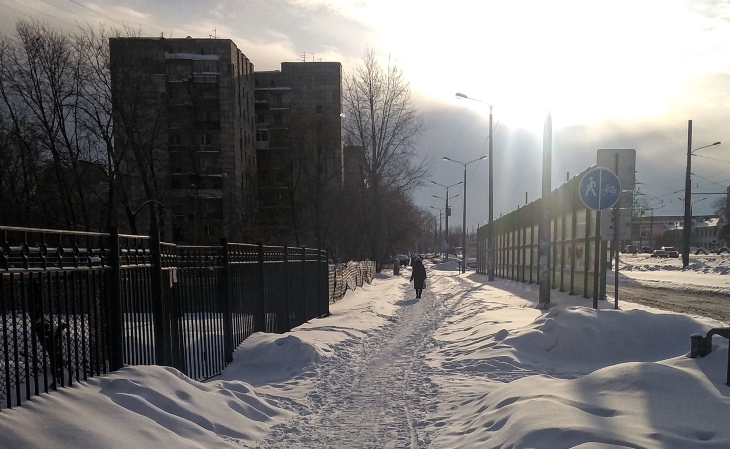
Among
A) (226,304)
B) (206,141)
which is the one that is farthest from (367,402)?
(206,141)

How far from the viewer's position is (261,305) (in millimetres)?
10023

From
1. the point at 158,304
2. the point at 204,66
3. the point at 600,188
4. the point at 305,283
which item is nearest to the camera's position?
the point at 158,304

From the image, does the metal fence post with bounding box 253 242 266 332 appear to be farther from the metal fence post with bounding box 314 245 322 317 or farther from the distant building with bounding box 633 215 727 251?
the distant building with bounding box 633 215 727 251

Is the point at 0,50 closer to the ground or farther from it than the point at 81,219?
farther from it

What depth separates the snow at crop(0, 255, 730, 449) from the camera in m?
4.14

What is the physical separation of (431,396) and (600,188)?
579 cm

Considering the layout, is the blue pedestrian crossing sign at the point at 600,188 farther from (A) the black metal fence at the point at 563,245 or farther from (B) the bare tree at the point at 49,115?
(B) the bare tree at the point at 49,115

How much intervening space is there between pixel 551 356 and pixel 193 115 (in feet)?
178

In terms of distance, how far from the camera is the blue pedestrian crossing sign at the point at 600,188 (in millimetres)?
10398

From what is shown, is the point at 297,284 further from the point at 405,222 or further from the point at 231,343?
the point at 405,222

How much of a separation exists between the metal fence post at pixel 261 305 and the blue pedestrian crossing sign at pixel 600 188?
20.7ft

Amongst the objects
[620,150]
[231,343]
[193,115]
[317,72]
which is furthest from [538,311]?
[317,72]

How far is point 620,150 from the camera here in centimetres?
1200

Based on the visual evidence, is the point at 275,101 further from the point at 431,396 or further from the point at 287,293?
the point at 431,396
